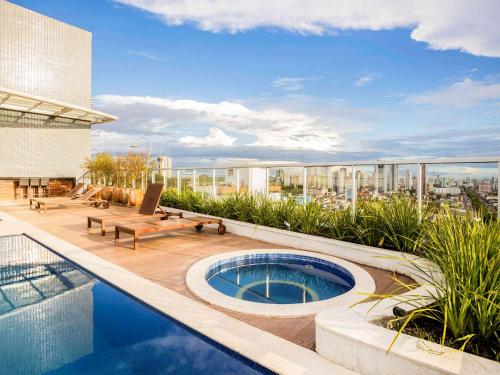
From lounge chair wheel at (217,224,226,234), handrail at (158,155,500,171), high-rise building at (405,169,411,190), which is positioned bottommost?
lounge chair wheel at (217,224,226,234)

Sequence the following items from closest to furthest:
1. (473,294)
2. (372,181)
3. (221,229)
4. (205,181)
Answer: (473,294), (372,181), (221,229), (205,181)

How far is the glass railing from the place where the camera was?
13.7 ft

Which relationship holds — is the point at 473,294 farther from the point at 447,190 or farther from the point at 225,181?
the point at 225,181

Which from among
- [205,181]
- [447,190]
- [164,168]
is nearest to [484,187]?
[447,190]

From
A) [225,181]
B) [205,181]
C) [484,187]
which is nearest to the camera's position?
[484,187]

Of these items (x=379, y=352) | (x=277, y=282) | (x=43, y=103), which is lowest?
(x=277, y=282)

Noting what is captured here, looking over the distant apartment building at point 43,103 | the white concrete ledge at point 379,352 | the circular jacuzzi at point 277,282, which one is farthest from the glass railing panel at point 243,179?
the distant apartment building at point 43,103

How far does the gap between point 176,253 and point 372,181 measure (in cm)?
340

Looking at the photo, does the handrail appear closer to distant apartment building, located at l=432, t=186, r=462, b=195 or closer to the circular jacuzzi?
distant apartment building, located at l=432, t=186, r=462, b=195

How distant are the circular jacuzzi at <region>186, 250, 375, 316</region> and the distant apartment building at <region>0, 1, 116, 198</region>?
40.0 ft

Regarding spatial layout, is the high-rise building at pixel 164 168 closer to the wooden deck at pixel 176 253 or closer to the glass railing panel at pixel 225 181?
the glass railing panel at pixel 225 181

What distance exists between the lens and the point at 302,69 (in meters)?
21.1

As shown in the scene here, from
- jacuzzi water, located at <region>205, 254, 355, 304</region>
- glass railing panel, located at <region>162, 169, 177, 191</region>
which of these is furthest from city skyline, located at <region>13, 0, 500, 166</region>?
jacuzzi water, located at <region>205, 254, 355, 304</region>

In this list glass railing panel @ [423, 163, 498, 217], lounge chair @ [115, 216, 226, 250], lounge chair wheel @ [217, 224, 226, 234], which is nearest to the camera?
glass railing panel @ [423, 163, 498, 217]
